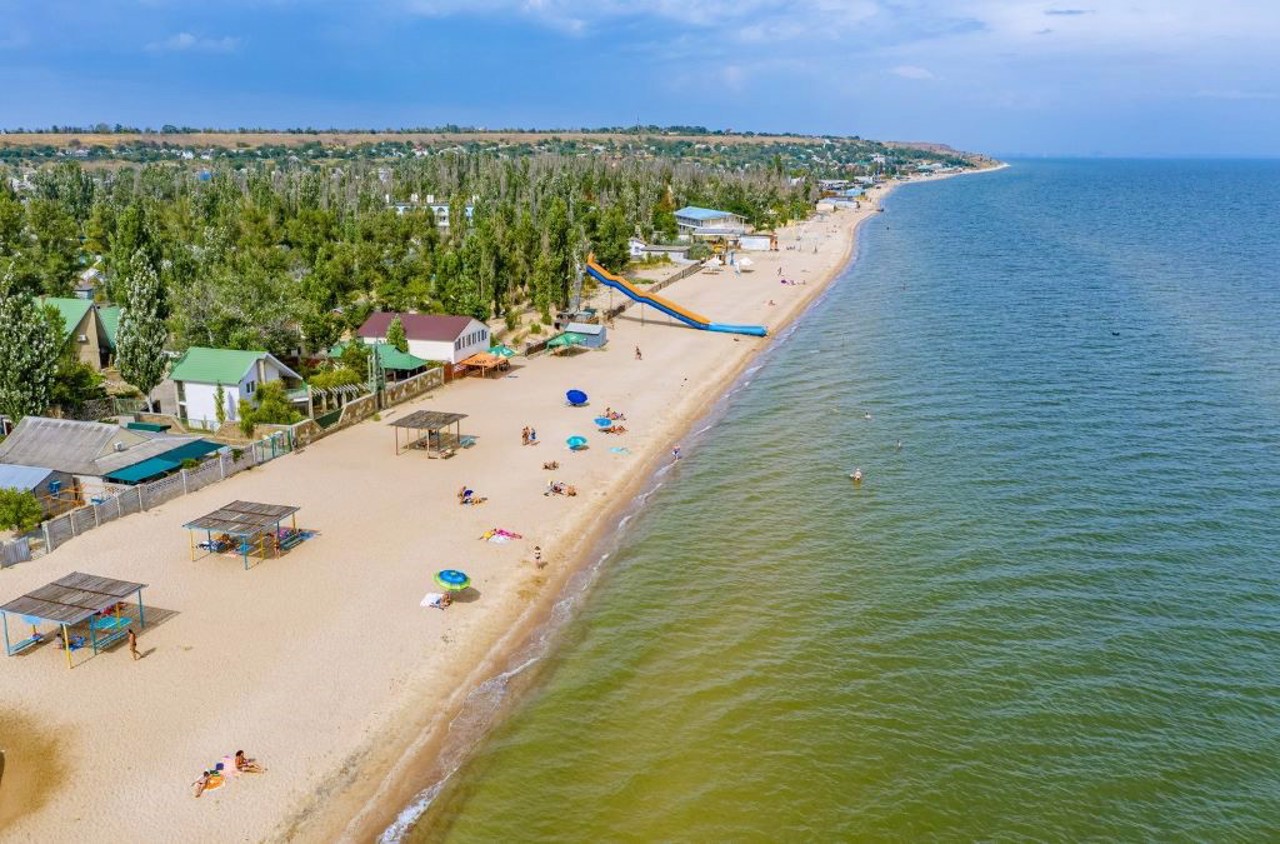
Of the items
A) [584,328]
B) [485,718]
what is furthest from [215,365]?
[485,718]

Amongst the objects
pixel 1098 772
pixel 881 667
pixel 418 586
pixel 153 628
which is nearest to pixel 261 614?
pixel 153 628

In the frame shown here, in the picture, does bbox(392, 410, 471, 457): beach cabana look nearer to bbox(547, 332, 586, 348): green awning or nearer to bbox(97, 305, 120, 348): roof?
bbox(547, 332, 586, 348): green awning

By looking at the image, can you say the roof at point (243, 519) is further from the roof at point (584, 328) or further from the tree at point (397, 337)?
the roof at point (584, 328)

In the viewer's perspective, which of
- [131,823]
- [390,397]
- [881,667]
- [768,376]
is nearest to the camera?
[131,823]

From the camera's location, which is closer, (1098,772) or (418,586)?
(1098,772)

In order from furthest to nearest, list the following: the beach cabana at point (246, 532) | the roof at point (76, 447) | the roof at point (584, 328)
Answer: the roof at point (584, 328) → the roof at point (76, 447) → the beach cabana at point (246, 532)

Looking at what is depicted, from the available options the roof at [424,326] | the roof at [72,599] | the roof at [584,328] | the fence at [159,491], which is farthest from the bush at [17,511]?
the roof at [584,328]

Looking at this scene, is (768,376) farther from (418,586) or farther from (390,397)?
(418,586)
